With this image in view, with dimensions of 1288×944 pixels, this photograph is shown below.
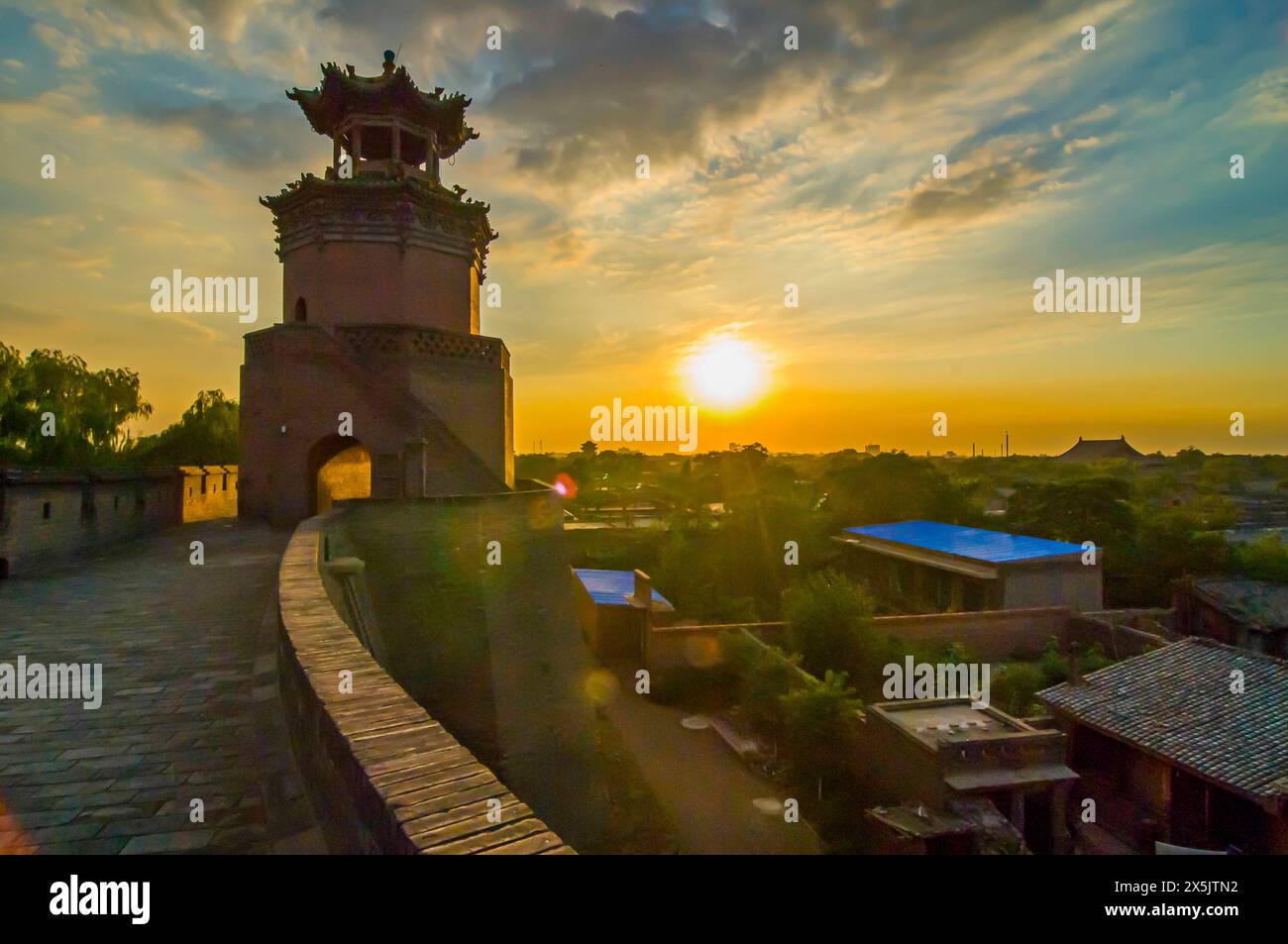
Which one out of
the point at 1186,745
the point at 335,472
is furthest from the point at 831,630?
the point at 335,472

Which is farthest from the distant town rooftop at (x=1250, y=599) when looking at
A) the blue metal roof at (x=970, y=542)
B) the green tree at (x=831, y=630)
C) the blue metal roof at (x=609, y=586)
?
the blue metal roof at (x=609, y=586)

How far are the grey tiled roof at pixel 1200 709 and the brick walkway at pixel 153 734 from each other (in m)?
13.5

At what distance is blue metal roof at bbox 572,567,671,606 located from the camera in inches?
942

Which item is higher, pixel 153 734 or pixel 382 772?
pixel 382 772

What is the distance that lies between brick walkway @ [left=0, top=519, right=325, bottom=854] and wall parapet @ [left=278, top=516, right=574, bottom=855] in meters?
0.30

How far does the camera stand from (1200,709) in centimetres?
1252

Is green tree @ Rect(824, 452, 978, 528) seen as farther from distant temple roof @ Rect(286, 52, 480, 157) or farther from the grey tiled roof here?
distant temple roof @ Rect(286, 52, 480, 157)

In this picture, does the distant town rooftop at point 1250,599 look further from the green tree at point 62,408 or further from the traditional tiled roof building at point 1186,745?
the green tree at point 62,408

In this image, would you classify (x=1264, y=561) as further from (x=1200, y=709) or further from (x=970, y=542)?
(x=1200, y=709)

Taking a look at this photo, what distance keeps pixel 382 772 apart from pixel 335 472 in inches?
620

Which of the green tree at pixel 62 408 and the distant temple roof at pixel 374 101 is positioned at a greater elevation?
the distant temple roof at pixel 374 101

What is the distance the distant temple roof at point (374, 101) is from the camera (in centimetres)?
1723

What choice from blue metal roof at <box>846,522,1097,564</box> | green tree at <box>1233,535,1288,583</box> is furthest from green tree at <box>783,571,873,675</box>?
green tree at <box>1233,535,1288,583</box>

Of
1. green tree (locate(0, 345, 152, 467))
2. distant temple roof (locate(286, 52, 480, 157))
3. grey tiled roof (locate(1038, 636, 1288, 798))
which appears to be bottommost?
grey tiled roof (locate(1038, 636, 1288, 798))
